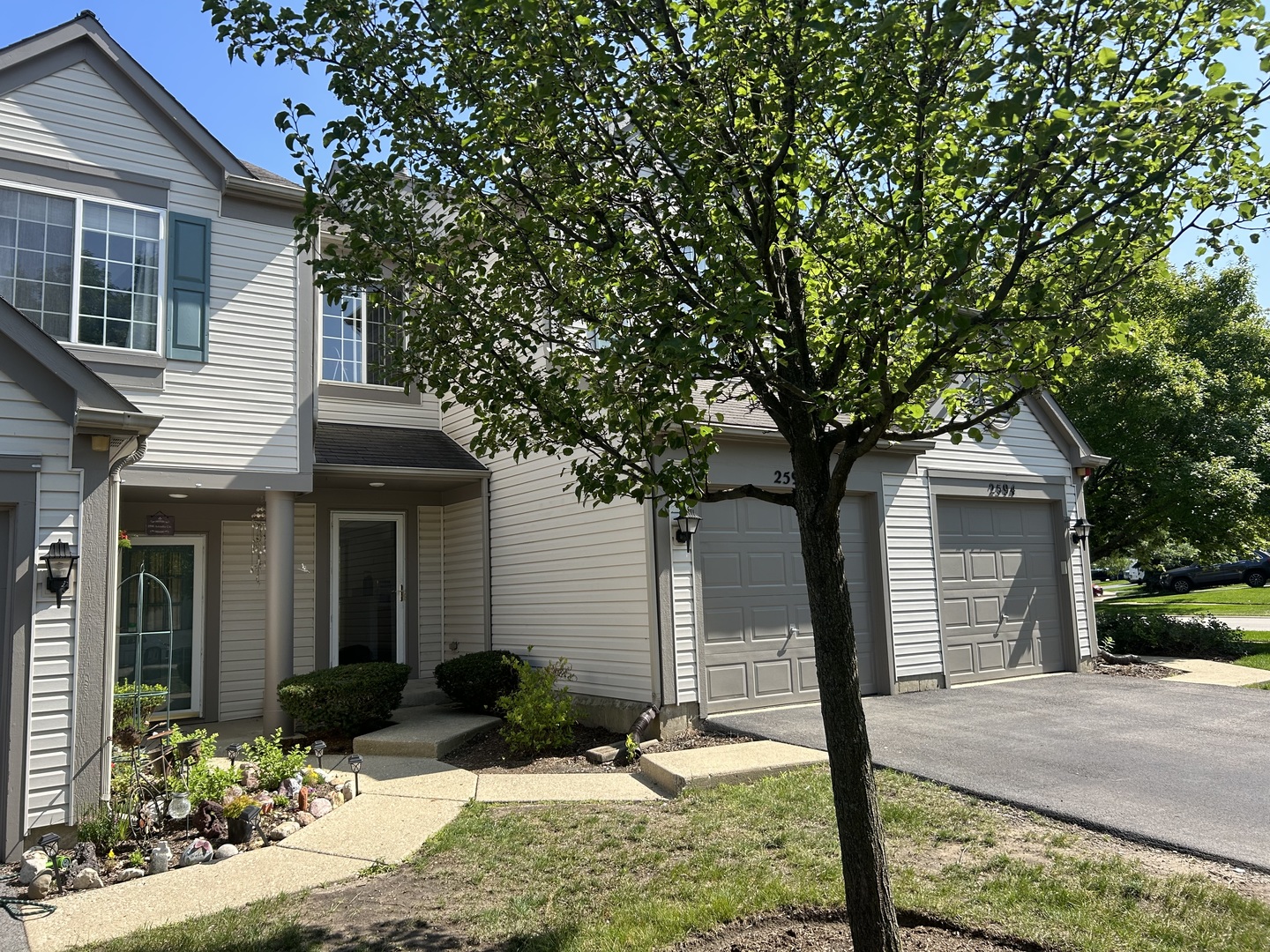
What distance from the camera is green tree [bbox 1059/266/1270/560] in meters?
17.1

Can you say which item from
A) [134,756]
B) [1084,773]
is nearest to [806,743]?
[1084,773]

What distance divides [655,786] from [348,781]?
281 centimetres

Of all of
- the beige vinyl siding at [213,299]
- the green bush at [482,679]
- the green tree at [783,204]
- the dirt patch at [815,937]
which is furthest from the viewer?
the green bush at [482,679]

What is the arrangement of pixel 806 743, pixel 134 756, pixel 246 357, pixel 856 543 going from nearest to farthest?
pixel 134 756 → pixel 806 743 → pixel 246 357 → pixel 856 543

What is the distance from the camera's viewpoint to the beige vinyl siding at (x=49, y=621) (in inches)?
243

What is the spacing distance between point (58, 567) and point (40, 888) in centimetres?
223

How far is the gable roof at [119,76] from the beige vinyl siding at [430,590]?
544cm

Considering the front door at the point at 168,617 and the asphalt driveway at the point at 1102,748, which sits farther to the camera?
the front door at the point at 168,617

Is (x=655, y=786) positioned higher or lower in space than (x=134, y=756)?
lower

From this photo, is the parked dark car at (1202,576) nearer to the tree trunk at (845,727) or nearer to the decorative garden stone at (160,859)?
the tree trunk at (845,727)

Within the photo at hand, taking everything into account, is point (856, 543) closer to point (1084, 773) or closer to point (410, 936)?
point (1084, 773)

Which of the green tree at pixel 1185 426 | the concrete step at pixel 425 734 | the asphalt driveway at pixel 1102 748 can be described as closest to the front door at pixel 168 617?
the concrete step at pixel 425 734

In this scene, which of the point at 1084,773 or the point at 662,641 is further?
the point at 662,641

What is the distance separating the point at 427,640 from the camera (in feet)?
42.9
